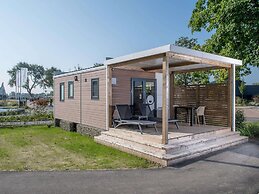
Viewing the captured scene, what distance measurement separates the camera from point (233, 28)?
10414mm

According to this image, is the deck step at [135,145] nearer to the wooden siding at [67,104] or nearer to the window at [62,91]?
the wooden siding at [67,104]

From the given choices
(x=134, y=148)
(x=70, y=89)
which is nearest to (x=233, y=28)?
(x=134, y=148)

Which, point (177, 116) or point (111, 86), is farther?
point (177, 116)

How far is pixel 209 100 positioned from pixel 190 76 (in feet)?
25.8

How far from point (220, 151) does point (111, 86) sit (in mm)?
4420

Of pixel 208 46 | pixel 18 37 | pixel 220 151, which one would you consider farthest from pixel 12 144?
pixel 208 46

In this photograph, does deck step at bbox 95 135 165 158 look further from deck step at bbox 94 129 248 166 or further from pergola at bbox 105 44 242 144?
pergola at bbox 105 44 242 144

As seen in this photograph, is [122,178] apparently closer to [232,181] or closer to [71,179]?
[71,179]

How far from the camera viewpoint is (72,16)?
12.3 m

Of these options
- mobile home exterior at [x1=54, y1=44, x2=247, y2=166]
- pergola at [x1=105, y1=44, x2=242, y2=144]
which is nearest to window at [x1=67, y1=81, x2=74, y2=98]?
mobile home exterior at [x1=54, y1=44, x2=247, y2=166]

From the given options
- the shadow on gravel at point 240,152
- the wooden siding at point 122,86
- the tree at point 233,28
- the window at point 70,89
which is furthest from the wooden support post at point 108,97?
the tree at point 233,28

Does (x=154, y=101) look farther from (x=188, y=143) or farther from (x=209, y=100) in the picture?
(x=188, y=143)

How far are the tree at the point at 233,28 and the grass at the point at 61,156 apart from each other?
7.69 m

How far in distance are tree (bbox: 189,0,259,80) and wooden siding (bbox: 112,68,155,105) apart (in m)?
4.56
